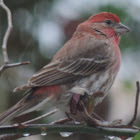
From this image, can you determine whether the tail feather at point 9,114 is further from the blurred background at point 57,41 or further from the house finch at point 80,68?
the blurred background at point 57,41

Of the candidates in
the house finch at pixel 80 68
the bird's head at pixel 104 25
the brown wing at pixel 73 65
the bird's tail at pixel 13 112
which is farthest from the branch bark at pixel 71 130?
the bird's head at pixel 104 25

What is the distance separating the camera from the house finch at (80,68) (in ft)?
6.19

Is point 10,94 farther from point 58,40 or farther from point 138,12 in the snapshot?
point 138,12

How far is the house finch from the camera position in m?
1.89

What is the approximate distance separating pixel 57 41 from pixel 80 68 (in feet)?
0.69

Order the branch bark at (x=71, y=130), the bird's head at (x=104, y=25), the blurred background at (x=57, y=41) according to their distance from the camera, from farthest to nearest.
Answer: the bird's head at (x=104, y=25) → the blurred background at (x=57, y=41) → the branch bark at (x=71, y=130)

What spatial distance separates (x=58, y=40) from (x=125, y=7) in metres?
0.57

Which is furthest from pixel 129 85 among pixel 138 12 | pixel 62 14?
pixel 62 14

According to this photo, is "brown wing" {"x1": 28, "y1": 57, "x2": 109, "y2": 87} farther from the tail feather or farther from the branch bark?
the branch bark

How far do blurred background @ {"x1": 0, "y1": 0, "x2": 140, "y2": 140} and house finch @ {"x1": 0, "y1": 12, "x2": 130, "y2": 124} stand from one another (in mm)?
91

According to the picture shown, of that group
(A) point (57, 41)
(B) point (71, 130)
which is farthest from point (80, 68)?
(B) point (71, 130)

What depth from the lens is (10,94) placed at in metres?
2.15

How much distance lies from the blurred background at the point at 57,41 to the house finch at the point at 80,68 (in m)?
0.09

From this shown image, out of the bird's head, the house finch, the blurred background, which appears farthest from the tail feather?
the bird's head
